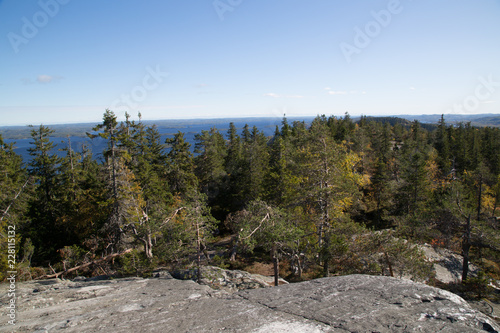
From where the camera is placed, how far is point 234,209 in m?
37.7

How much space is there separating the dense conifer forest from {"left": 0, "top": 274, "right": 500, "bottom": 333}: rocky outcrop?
374 centimetres

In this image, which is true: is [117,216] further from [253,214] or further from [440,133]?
[440,133]

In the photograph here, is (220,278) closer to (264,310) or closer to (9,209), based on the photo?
(264,310)

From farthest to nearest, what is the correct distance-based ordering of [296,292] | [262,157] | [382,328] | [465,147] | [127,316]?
1. [465,147]
2. [262,157]
3. [296,292]
4. [127,316]
5. [382,328]

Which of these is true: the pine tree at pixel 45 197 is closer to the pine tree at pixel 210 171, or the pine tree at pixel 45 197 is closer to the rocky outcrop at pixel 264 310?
the pine tree at pixel 210 171

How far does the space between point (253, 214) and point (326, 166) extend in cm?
562

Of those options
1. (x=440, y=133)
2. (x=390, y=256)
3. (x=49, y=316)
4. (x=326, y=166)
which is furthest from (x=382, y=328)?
(x=440, y=133)

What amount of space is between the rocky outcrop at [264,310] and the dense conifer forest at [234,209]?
374 cm

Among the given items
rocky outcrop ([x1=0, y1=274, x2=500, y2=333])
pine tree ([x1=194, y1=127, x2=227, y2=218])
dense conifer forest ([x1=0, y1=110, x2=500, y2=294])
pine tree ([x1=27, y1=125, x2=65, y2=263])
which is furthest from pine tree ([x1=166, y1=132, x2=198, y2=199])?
rocky outcrop ([x1=0, y1=274, x2=500, y2=333])

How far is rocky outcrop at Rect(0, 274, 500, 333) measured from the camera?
616 cm

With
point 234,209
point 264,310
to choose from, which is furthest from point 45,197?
point 264,310

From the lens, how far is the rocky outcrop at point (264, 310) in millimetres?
6156

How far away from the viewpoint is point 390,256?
1439 centimetres

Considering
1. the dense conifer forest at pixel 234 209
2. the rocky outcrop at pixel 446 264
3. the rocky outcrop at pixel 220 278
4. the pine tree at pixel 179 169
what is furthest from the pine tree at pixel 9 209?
the rocky outcrop at pixel 446 264
